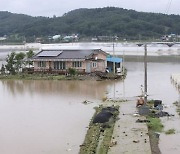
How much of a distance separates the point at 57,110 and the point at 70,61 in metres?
9.08

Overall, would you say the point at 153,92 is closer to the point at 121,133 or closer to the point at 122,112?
the point at 122,112

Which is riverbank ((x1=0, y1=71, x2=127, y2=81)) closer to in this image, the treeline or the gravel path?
the gravel path

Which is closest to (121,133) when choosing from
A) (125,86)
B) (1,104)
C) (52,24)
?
(1,104)

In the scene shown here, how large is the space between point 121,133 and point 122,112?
102 inches

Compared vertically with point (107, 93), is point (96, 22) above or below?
above

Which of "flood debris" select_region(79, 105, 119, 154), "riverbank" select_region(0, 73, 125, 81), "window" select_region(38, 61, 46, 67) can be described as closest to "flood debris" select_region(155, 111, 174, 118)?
"flood debris" select_region(79, 105, 119, 154)

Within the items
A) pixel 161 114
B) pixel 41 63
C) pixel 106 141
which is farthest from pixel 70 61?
pixel 106 141

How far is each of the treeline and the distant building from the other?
36.7 meters

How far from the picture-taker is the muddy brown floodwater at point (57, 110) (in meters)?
9.54

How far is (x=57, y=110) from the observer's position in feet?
43.6

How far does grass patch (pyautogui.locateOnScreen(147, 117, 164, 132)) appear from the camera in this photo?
10.4 meters

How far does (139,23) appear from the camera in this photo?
214 feet

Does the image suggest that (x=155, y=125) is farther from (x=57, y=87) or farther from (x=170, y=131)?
(x=57, y=87)

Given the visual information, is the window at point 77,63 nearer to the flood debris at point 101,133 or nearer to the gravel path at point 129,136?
the flood debris at point 101,133
